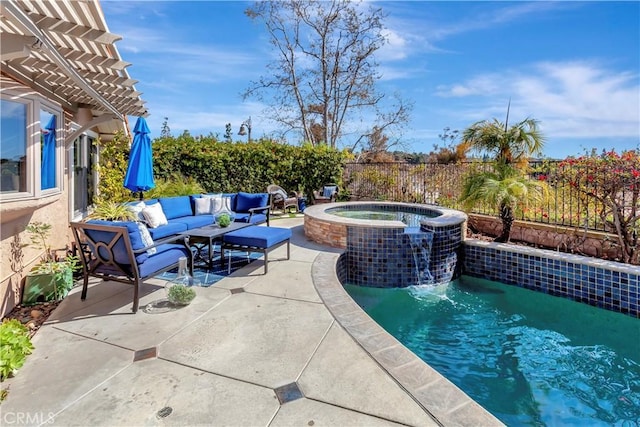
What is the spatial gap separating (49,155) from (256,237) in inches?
138

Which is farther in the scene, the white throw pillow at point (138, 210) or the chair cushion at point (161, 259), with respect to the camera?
the white throw pillow at point (138, 210)

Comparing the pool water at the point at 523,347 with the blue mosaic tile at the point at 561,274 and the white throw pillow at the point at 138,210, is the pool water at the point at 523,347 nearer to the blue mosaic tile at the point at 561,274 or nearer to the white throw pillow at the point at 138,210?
the blue mosaic tile at the point at 561,274

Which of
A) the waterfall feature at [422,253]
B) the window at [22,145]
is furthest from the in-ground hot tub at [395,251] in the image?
the window at [22,145]

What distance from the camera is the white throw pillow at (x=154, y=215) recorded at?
20.5ft

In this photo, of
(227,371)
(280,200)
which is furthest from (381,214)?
(227,371)

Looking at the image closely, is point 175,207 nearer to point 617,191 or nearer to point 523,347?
point 523,347

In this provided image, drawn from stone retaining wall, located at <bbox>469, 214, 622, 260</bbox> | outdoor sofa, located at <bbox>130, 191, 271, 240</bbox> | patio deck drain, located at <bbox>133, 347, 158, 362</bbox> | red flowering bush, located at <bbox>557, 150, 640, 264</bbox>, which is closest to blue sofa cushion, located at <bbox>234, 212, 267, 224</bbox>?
outdoor sofa, located at <bbox>130, 191, 271, 240</bbox>

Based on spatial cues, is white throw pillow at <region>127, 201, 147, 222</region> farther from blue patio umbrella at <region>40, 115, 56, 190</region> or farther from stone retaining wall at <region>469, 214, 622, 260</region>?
stone retaining wall at <region>469, 214, 622, 260</region>

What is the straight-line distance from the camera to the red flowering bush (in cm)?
577

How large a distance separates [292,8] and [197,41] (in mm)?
9376

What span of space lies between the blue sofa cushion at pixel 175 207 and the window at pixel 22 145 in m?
2.37

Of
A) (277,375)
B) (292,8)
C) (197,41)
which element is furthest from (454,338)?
(292,8)

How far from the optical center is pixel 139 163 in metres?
6.49

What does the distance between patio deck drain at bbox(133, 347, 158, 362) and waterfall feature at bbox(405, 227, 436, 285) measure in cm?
451
